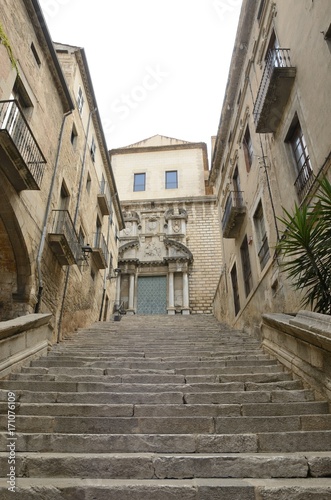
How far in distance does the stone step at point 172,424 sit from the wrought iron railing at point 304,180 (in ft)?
14.4

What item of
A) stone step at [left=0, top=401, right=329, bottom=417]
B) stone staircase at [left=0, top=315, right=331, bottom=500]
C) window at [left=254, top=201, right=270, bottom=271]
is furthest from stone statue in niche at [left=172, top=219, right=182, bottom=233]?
stone step at [left=0, top=401, right=329, bottom=417]

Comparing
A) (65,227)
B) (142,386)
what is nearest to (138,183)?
(65,227)

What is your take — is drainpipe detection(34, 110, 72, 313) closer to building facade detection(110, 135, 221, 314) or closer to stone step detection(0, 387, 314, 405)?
stone step detection(0, 387, 314, 405)

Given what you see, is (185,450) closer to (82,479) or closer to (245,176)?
(82,479)

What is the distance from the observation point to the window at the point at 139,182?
24.2 m

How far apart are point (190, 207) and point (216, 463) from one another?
65.2 ft

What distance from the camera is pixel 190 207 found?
21984 mm

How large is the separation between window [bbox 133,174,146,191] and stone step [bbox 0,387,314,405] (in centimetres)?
2094

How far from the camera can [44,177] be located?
891 cm

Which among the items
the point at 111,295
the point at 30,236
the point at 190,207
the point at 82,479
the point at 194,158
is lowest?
the point at 82,479

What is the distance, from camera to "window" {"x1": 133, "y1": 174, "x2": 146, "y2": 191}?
2419 cm

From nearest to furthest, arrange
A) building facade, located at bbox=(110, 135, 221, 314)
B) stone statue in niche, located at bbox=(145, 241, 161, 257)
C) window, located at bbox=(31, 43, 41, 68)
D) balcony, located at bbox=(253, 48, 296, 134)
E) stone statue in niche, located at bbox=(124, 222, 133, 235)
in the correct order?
balcony, located at bbox=(253, 48, 296, 134) < window, located at bbox=(31, 43, 41, 68) < building facade, located at bbox=(110, 135, 221, 314) < stone statue in niche, located at bbox=(145, 241, 161, 257) < stone statue in niche, located at bbox=(124, 222, 133, 235)

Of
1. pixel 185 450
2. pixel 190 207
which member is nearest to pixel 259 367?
pixel 185 450

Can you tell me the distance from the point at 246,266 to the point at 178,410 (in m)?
7.83
